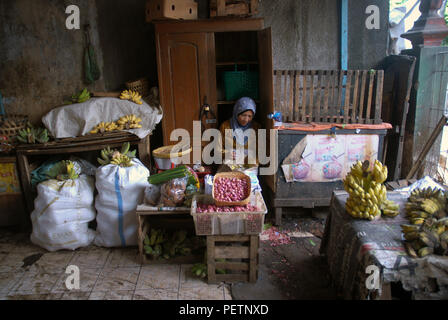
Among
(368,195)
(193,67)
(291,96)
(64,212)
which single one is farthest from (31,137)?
(368,195)

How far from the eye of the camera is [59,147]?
4.24 metres

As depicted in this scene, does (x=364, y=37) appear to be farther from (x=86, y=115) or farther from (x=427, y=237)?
(x=86, y=115)

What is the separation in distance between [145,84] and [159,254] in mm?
2645

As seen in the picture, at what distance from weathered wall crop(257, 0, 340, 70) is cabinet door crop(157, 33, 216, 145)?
110 centimetres

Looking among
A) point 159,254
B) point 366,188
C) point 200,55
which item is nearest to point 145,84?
point 200,55

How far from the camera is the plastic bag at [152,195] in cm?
363

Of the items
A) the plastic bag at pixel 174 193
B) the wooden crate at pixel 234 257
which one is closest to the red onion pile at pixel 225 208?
the wooden crate at pixel 234 257

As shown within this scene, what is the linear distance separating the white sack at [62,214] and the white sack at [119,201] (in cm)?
19

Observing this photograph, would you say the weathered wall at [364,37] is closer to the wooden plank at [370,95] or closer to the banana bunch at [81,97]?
the wooden plank at [370,95]

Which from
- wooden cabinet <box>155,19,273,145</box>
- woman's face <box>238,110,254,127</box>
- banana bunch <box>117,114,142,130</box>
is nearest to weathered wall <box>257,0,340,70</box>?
wooden cabinet <box>155,19,273,145</box>

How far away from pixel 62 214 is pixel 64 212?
0.03m

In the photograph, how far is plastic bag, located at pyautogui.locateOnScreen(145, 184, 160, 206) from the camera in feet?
11.9

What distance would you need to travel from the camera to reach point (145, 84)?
16.6 feet

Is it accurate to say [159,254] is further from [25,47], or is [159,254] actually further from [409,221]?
[25,47]
